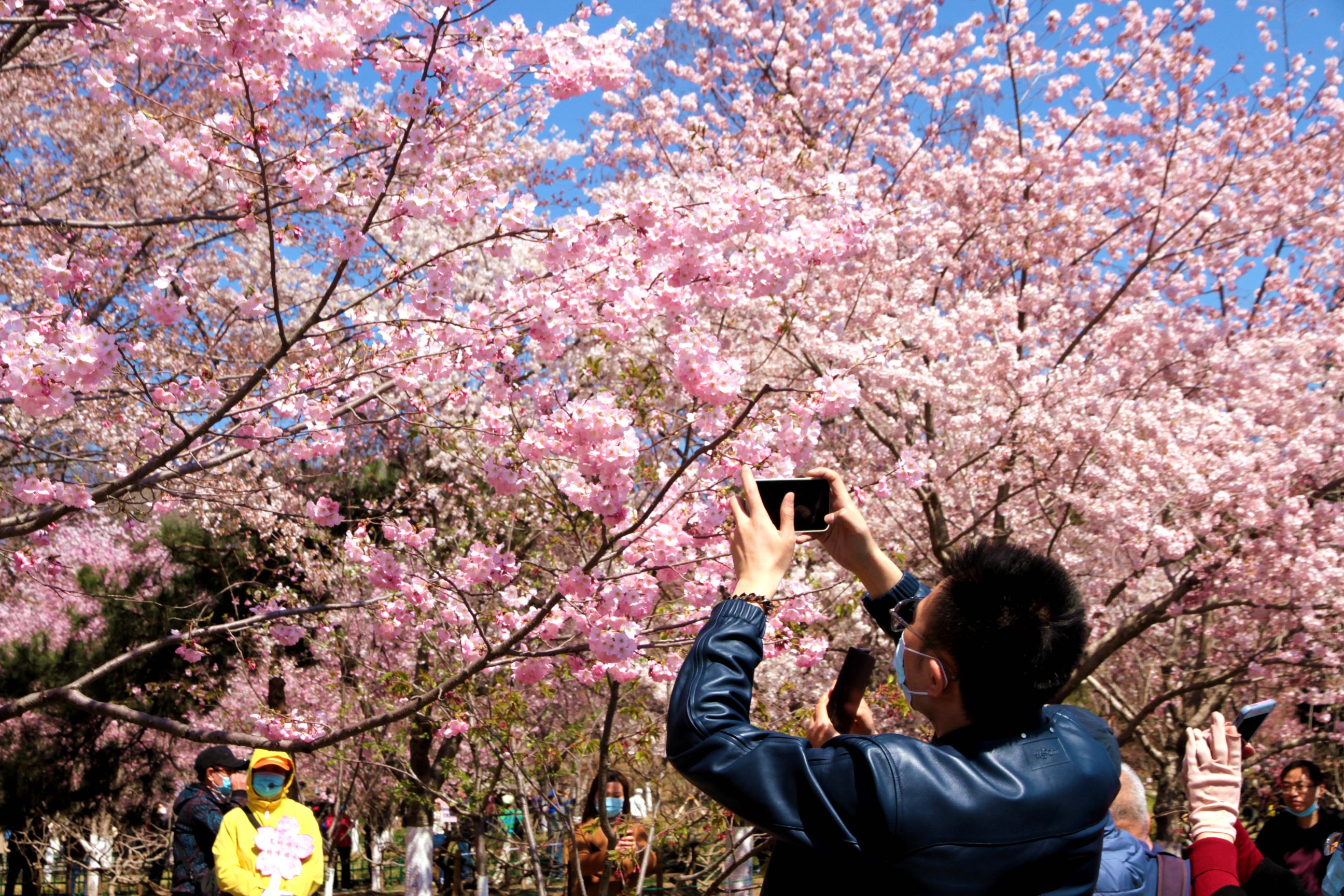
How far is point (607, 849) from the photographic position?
175 inches

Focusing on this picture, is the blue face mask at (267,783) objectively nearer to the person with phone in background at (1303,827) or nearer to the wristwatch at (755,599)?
the wristwatch at (755,599)

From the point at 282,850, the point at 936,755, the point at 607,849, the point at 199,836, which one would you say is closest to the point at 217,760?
the point at 199,836

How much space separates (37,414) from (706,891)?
9.84ft

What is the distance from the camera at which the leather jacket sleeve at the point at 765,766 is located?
3.85 feet

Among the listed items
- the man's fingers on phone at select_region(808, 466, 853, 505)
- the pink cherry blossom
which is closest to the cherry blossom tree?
the pink cherry blossom

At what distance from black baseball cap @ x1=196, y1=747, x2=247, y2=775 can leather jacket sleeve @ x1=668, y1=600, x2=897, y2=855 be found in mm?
4210

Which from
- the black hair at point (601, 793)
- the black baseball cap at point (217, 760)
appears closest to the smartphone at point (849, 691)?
the black hair at point (601, 793)

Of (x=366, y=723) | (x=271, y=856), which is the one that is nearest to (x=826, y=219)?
(x=366, y=723)

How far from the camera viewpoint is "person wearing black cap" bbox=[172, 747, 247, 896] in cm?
449

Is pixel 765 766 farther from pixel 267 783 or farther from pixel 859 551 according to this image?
pixel 267 783

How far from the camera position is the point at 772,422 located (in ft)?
12.5

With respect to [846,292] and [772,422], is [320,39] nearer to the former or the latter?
[772,422]

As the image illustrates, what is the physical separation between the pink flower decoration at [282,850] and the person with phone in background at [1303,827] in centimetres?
365

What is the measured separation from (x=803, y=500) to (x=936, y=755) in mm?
541
